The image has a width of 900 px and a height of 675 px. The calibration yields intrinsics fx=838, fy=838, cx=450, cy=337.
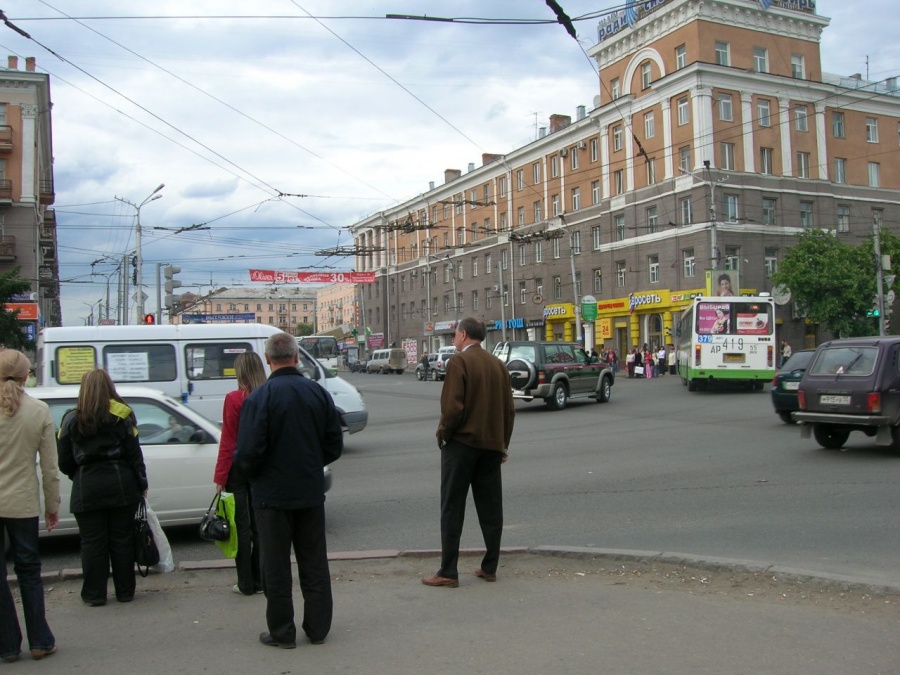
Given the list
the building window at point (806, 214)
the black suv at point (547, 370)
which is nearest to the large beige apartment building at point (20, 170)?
the black suv at point (547, 370)

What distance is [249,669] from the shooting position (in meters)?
4.20

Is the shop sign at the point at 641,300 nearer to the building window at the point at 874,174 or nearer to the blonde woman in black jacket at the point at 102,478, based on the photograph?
the building window at the point at 874,174

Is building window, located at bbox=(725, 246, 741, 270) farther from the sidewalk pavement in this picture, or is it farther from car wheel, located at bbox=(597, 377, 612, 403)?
the sidewalk pavement

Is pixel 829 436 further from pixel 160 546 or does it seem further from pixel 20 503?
pixel 20 503

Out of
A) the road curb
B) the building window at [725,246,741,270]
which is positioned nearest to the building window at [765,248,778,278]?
the building window at [725,246,741,270]

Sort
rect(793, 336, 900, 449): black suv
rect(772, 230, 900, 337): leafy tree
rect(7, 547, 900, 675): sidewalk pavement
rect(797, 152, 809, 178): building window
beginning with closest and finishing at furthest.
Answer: rect(7, 547, 900, 675): sidewalk pavement, rect(793, 336, 900, 449): black suv, rect(772, 230, 900, 337): leafy tree, rect(797, 152, 809, 178): building window

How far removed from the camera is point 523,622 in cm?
487

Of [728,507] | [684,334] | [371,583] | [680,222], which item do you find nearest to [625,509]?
[728,507]

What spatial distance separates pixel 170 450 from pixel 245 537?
7.52 ft

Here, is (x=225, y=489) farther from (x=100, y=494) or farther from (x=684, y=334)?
(x=684, y=334)

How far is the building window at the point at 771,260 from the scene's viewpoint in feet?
152

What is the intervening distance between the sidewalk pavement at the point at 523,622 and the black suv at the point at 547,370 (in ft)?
51.2

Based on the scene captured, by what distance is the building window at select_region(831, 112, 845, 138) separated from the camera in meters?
49.9

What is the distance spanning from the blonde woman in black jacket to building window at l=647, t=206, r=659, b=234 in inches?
1726
